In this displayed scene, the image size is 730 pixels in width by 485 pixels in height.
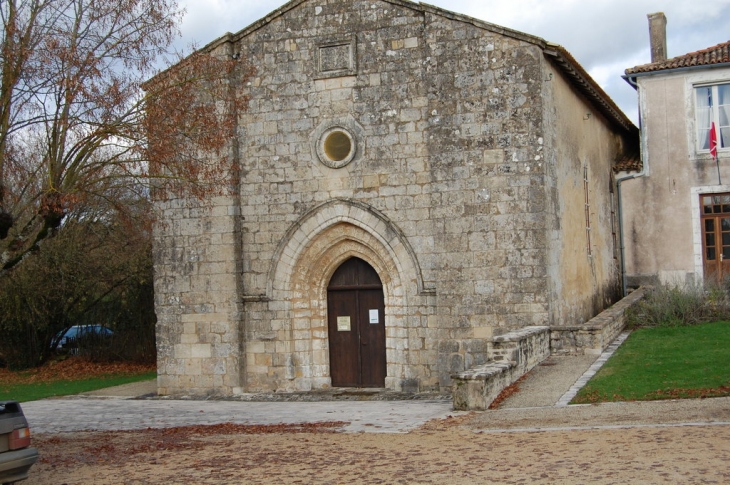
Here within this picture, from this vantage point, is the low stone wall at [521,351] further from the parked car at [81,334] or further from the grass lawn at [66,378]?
the parked car at [81,334]

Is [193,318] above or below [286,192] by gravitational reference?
below

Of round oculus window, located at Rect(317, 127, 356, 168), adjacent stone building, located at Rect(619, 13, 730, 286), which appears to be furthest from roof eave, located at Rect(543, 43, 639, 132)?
round oculus window, located at Rect(317, 127, 356, 168)

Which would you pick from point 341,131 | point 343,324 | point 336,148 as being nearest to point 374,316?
point 343,324

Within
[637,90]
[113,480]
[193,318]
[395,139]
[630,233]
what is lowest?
[113,480]

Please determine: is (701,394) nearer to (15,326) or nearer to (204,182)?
(204,182)

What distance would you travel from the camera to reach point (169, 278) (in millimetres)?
15703

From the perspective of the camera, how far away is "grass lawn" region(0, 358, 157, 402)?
18.3 m

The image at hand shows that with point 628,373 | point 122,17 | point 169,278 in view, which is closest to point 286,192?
point 169,278

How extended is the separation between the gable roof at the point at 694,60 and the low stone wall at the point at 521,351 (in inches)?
270

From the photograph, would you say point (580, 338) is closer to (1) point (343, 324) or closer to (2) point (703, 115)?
(1) point (343, 324)

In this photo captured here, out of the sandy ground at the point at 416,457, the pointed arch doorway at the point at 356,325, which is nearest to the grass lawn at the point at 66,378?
the pointed arch doorway at the point at 356,325

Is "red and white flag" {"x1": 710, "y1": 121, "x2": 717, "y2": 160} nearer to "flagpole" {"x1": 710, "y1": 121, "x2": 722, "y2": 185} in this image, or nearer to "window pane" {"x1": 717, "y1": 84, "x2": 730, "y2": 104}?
"flagpole" {"x1": 710, "y1": 121, "x2": 722, "y2": 185}

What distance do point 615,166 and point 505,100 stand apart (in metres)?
8.06

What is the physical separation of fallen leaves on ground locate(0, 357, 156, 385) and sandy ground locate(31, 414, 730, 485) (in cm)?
1221
